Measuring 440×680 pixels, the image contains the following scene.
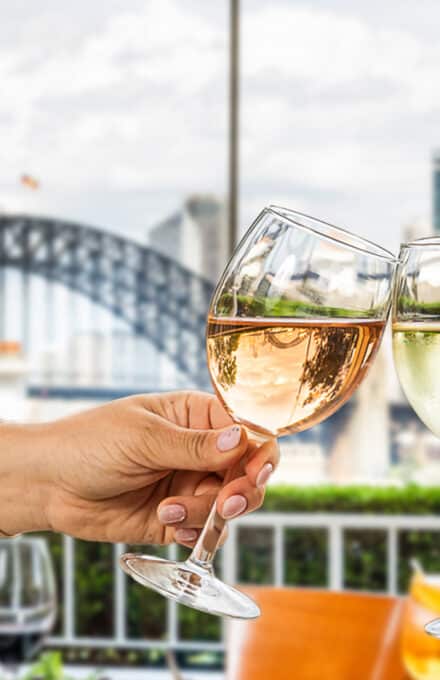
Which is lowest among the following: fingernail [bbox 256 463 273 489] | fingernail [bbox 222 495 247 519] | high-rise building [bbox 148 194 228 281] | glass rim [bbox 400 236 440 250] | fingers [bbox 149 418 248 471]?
fingernail [bbox 222 495 247 519]

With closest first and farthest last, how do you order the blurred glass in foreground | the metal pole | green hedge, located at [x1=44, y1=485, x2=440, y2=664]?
1. the blurred glass in foreground
2. green hedge, located at [x1=44, y1=485, x2=440, y2=664]
3. the metal pole

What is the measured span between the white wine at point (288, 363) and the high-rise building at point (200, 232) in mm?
3973

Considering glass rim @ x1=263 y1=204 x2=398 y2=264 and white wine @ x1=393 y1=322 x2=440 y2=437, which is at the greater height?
glass rim @ x1=263 y1=204 x2=398 y2=264

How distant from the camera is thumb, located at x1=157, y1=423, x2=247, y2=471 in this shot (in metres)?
0.59

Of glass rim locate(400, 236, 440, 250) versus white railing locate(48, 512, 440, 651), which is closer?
glass rim locate(400, 236, 440, 250)

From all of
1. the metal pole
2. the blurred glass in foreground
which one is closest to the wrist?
the blurred glass in foreground

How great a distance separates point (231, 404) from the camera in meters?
0.54

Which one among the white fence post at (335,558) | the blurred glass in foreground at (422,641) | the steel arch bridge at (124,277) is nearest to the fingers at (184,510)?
the blurred glass in foreground at (422,641)

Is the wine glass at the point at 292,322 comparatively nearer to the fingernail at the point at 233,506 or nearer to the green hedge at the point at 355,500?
the fingernail at the point at 233,506

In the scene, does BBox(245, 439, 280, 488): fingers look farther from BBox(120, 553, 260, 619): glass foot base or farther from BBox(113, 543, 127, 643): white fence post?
BBox(113, 543, 127, 643): white fence post

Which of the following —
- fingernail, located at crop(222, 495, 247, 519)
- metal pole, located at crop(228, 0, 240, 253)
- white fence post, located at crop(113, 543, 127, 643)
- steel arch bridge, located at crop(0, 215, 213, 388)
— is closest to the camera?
fingernail, located at crop(222, 495, 247, 519)

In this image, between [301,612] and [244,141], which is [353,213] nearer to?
[244,141]

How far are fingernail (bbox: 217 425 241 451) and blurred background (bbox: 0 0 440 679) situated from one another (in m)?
3.71

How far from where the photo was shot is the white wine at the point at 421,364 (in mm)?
458
